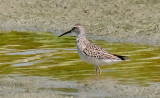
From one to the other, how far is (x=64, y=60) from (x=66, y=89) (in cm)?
273

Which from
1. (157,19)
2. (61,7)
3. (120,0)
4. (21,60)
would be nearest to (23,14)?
(61,7)

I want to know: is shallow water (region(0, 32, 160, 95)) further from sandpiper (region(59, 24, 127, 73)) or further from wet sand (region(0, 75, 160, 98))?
wet sand (region(0, 75, 160, 98))

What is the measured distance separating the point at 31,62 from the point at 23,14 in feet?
19.6

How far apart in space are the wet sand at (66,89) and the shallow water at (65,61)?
1.22ft

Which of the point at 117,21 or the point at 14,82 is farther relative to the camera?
the point at 117,21

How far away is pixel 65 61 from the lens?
42.8ft

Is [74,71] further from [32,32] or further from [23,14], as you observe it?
[23,14]

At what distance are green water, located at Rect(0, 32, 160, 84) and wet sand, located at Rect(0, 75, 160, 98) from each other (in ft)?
1.30

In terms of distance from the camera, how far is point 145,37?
15516 millimetres

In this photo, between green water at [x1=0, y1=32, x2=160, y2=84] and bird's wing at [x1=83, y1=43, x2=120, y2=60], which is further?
bird's wing at [x1=83, y1=43, x2=120, y2=60]

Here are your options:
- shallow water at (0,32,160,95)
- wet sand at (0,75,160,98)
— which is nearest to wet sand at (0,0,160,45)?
shallow water at (0,32,160,95)

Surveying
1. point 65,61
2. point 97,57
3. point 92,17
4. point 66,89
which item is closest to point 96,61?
point 97,57

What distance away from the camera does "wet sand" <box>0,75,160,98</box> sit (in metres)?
9.93

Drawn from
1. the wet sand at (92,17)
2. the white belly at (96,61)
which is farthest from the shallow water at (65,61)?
the wet sand at (92,17)
